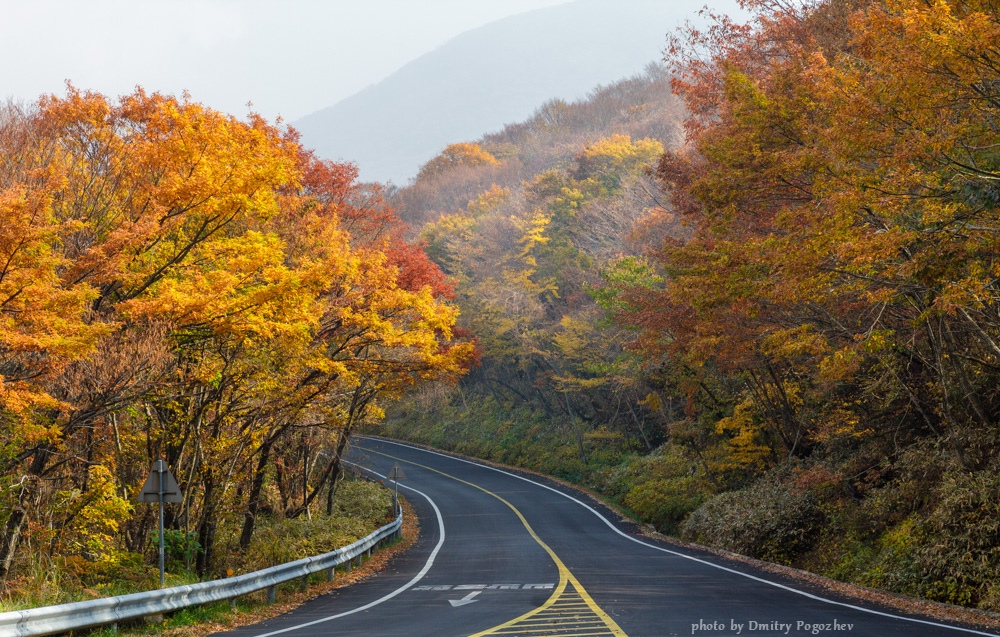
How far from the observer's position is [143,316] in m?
13.5

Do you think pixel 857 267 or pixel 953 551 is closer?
pixel 857 267

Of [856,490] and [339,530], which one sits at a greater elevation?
[339,530]

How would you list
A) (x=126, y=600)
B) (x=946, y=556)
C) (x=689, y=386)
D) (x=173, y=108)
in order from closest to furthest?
(x=126, y=600), (x=946, y=556), (x=173, y=108), (x=689, y=386)

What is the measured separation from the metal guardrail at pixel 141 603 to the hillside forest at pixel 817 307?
9.10 meters

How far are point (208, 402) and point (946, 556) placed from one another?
13270 millimetres

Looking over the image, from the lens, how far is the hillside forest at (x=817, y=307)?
449 inches

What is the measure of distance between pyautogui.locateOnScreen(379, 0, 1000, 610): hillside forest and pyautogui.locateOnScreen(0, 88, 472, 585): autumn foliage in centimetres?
775

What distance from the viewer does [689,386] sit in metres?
27.9

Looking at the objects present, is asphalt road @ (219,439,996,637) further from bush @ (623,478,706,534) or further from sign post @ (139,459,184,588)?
sign post @ (139,459,184,588)

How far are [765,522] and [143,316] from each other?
15929 millimetres

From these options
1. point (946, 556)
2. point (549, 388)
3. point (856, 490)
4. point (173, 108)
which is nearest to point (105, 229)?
point (173, 108)

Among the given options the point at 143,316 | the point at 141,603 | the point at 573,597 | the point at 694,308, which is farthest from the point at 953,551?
the point at 143,316

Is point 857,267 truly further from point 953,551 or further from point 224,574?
point 224,574

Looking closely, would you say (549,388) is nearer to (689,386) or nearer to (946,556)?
(689,386)
